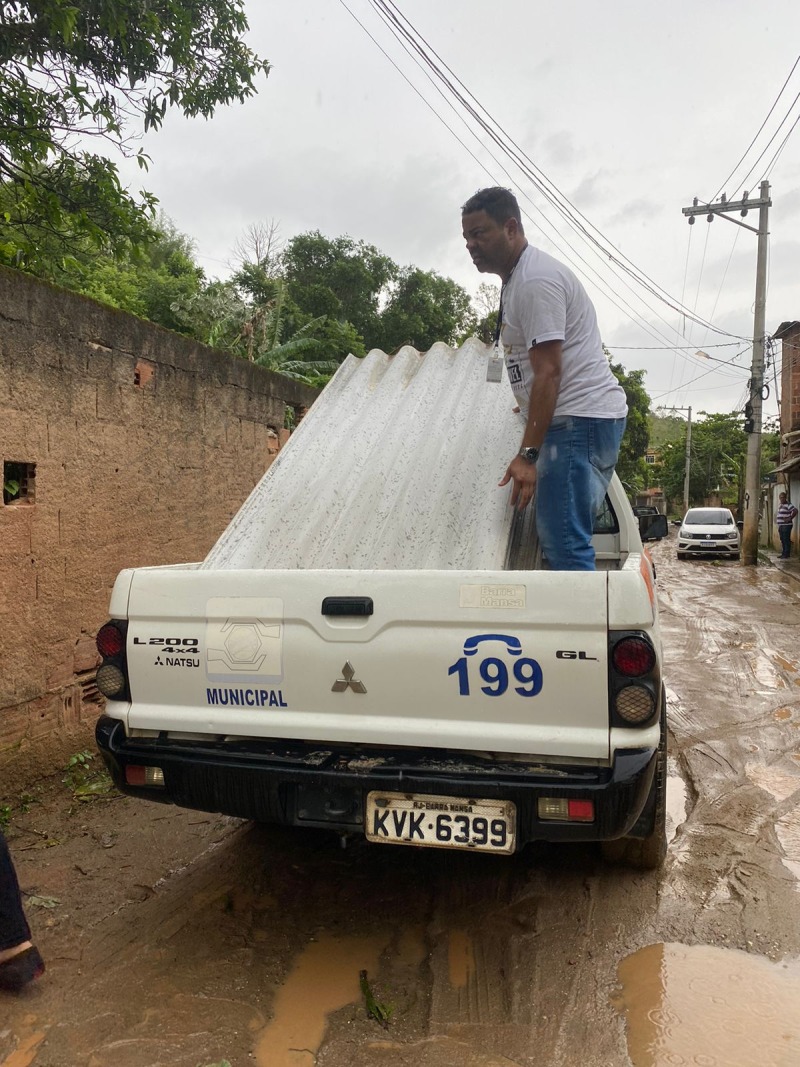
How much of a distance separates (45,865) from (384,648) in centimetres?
204

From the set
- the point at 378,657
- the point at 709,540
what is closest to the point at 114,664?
the point at 378,657

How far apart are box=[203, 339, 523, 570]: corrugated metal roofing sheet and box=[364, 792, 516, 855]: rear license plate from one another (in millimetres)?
914

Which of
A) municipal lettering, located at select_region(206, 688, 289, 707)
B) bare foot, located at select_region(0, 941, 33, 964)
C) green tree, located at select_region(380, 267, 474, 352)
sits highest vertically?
green tree, located at select_region(380, 267, 474, 352)

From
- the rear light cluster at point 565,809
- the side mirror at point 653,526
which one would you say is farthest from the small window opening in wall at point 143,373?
the rear light cluster at point 565,809

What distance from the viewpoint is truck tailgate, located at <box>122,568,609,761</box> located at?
2318 millimetres

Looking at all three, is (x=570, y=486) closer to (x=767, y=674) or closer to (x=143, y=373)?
(x=143, y=373)

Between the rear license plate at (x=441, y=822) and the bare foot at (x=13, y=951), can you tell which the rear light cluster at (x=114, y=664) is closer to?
the bare foot at (x=13, y=951)

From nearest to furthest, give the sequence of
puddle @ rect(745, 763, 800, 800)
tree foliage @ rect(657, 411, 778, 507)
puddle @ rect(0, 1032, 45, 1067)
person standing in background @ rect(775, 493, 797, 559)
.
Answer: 1. puddle @ rect(0, 1032, 45, 1067)
2. puddle @ rect(745, 763, 800, 800)
3. person standing in background @ rect(775, 493, 797, 559)
4. tree foliage @ rect(657, 411, 778, 507)

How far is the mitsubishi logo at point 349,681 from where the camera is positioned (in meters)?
2.49

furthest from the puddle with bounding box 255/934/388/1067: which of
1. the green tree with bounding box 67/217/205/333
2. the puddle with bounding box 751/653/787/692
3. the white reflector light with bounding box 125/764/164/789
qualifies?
the green tree with bounding box 67/217/205/333

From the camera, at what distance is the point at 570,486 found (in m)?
2.95

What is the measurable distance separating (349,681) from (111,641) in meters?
0.90

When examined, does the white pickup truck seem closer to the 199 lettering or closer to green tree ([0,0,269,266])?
the 199 lettering

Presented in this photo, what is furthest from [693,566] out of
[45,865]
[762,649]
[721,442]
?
[721,442]
